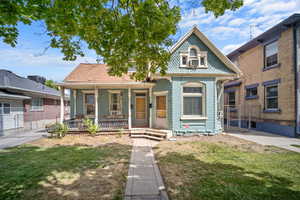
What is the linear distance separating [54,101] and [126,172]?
18.4m

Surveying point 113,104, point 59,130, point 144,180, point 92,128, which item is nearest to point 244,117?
point 113,104

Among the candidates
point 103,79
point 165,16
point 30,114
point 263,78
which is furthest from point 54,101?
point 263,78

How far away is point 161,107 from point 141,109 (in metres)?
2.18

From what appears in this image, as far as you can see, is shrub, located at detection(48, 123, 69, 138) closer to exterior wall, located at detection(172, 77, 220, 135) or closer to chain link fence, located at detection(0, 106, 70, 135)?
chain link fence, located at detection(0, 106, 70, 135)

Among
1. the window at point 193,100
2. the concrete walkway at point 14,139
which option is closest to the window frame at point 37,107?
the concrete walkway at point 14,139

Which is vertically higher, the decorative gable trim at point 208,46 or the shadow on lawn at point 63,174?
the decorative gable trim at point 208,46

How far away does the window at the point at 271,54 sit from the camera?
1005 centimetres

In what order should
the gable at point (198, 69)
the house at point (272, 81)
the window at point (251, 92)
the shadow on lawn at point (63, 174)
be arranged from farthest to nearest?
1. the window at point (251, 92)
2. the gable at point (198, 69)
3. the house at point (272, 81)
4. the shadow on lawn at point (63, 174)

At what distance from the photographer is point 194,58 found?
9445mm

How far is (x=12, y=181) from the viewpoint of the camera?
3738mm

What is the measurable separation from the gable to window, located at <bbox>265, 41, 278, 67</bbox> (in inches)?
142

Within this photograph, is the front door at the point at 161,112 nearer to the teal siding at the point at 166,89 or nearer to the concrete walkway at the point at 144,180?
the teal siding at the point at 166,89

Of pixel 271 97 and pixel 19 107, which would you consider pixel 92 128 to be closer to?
pixel 19 107

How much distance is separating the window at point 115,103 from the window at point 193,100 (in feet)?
16.9
